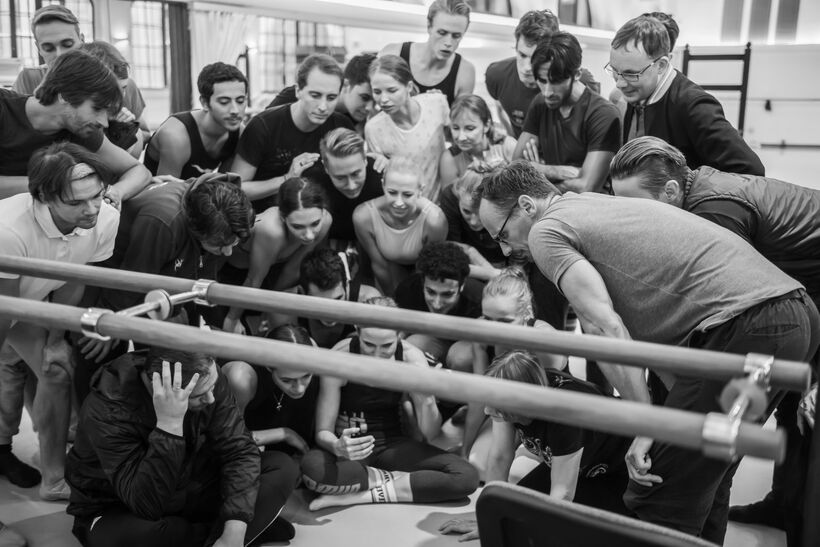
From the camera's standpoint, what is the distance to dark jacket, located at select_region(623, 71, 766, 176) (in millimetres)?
2879

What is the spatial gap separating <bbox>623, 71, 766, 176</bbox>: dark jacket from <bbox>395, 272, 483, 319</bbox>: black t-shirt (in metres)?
0.99

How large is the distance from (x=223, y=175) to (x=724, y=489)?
6.40 feet

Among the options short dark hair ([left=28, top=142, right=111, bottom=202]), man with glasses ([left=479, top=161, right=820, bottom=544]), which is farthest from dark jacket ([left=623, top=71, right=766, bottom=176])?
short dark hair ([left=28, top=142, right=111, bottom=202])

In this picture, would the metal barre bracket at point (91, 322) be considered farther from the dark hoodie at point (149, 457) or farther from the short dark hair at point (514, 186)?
the short dark hair at point (514, 186)

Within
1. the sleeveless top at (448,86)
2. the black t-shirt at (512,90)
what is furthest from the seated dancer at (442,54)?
the black t-shirt at (512,90)

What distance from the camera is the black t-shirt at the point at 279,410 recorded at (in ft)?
10.6

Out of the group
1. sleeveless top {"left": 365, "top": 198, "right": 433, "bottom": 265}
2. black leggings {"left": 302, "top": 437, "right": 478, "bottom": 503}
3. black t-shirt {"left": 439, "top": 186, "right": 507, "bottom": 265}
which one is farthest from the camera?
black t-shirt {"left": 439, "top": 186, "right": 507, "bottom": 265}

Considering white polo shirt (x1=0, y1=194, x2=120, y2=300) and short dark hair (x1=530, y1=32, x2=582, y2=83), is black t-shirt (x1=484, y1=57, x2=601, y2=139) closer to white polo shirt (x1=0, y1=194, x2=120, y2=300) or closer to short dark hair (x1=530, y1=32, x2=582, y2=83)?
short dark hair (x1=530, y1=32, x2=582, y2=83)

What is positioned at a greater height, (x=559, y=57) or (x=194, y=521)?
(x=559, y=57)

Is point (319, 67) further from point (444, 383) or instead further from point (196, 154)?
point (444, 383)

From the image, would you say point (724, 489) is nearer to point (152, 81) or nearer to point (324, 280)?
point (324, 280)

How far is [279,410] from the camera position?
3260mm

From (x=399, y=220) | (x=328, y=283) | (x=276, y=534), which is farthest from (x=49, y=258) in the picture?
(x=399, y=220)

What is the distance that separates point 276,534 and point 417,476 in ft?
1.86
